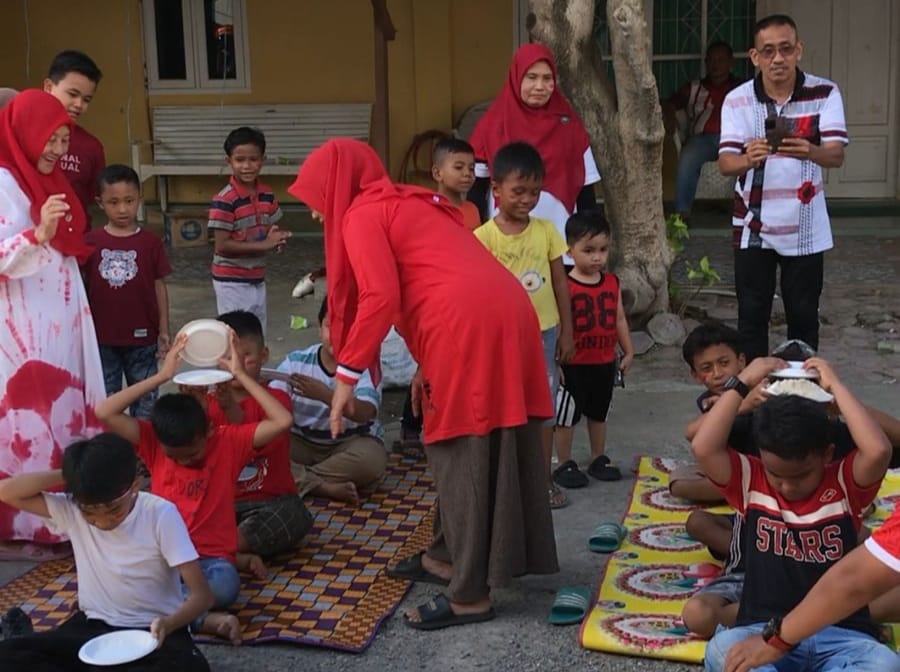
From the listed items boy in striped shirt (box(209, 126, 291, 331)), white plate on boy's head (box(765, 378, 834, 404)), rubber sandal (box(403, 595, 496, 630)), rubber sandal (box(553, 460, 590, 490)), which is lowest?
rubber sandal (box(403, 595, 496, 630))

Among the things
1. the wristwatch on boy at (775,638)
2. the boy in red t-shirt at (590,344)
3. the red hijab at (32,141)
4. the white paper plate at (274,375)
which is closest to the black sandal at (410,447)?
the boy in red t-shirt at (590,344)

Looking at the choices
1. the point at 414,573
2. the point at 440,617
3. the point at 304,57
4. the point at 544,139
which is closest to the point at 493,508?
the point at 440,617

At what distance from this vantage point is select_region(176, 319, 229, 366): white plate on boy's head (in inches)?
154

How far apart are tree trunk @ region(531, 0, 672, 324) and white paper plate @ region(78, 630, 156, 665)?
13.4 feet

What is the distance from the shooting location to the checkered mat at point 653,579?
3.41m

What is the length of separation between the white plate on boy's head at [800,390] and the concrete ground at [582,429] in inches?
33.6

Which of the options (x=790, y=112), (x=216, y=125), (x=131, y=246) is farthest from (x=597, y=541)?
(x=216, y=125)

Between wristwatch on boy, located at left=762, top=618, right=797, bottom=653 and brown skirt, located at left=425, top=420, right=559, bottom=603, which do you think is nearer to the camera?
wristwatch on boy, located at left=762, top=618, right=797, bottom=653

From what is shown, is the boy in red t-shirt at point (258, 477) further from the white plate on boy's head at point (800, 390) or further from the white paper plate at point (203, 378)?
the white plate on boy's head at point (800, 390)

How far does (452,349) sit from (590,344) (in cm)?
137

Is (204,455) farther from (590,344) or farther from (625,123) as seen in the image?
(625,123)

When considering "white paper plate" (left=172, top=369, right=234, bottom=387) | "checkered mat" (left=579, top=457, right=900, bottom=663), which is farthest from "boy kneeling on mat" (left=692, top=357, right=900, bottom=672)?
"white paper plate" (left=172, top=369, right=234, bottom=387)

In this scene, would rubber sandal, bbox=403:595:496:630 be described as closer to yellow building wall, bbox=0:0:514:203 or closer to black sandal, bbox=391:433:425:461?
black sandal, bbox=391:433:425:461

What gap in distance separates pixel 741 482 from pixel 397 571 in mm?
1311
